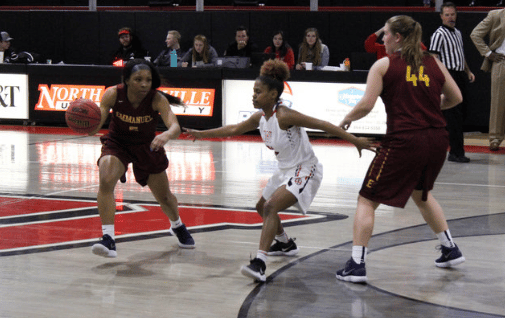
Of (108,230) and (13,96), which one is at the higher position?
(13,96)

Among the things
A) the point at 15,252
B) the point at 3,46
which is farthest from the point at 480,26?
the point at 3,46

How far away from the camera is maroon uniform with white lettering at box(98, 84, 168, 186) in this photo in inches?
221

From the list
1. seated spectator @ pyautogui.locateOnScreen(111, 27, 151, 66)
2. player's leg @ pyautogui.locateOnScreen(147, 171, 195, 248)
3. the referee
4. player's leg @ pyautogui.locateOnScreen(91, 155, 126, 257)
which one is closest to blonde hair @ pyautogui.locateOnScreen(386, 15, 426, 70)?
player's leg @ pyautogui.locateOnScreen(147, 171, 195, 248)

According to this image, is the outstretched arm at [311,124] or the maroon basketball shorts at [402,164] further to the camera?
the outstretched arm at [311,124]

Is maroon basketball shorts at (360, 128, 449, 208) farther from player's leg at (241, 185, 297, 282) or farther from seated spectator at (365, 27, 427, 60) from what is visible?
seated spectator at (365, 27, 427, 60)

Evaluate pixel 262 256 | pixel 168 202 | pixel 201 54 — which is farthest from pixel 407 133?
pixel 201 54

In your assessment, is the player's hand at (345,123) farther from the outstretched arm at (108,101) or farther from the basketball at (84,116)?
the basketball at (84,116)

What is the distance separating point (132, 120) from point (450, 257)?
96.3 inches

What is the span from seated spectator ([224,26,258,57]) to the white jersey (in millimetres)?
8722

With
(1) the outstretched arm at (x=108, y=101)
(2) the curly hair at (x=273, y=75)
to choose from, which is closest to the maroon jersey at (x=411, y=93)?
(2) the curly hair at (x=273, y=75)

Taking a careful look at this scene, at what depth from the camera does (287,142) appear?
5.20m

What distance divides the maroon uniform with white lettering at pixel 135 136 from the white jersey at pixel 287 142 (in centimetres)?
90

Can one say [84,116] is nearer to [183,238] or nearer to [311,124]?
[183,238]

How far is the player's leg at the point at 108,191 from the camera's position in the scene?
5.46 metres
